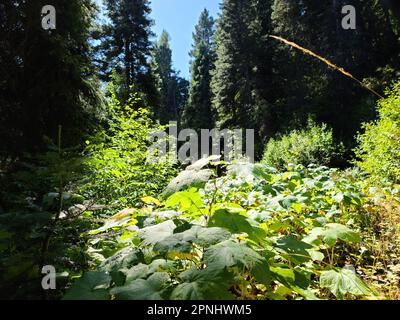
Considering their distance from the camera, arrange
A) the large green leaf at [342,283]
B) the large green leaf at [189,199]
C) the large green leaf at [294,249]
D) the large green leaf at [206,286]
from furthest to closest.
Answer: the large green leaf at [189,199]
the large green leaf at [294,249]
the large green leaf at [342,283]
the large green leaf at [206,286]

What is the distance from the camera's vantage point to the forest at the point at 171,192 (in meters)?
1.37

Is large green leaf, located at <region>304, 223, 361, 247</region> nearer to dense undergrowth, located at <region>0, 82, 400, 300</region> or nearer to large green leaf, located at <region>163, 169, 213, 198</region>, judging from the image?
dense undergrowth, located at <region>0, 82, 400, 300</region>

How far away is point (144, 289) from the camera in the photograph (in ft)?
3.91

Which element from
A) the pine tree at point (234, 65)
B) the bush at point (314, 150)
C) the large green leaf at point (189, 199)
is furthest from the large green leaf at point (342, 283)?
the pine tree at point (234, 65)

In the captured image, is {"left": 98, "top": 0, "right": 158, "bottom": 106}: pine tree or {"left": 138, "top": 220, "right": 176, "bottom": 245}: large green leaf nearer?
{"left": 138, "top": 220, "right": 176, "bottom": 245}: large green leaf

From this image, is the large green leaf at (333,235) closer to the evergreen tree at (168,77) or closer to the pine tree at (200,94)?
the pine tree at (200,94)

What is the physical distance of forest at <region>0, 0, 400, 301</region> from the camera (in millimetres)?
1367

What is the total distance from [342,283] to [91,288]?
50.7 inches

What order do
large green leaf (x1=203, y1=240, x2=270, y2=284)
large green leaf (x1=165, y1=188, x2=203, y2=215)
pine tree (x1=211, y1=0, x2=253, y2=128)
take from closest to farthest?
large green leaf (x1=203, y1=240, x2=270, y2=284), large green leaf (x1=165, y1=188, x2=203, y2=215), pine tree (x1=211, y1=0, x2=253, y2=128)

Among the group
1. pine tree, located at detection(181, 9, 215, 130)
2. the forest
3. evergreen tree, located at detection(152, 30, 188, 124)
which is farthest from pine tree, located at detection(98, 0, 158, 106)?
evergreen tree, located at detection(152, 30, 188, 124)

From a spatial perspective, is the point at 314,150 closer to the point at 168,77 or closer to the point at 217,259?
the point at 217,259

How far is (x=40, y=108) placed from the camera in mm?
5816
